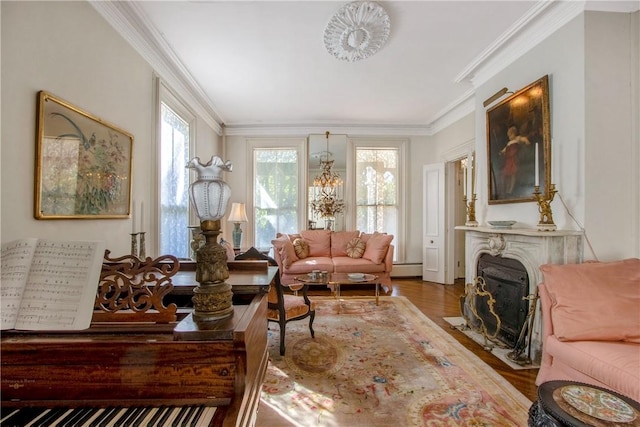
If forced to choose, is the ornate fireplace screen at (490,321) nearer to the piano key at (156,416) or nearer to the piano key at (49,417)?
the piano key at (156,416)

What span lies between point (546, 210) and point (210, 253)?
257 centimetres

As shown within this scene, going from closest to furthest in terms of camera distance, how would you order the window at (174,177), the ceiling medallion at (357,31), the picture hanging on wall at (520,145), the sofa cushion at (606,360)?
the sofa cushion at (606,360) < the ceiling medallion at (357,31) < the picture hanging on wall at (520,145) < the window at (174,177)

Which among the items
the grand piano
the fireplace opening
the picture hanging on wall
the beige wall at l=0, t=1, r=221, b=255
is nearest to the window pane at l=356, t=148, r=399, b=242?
the picture hanging on wall

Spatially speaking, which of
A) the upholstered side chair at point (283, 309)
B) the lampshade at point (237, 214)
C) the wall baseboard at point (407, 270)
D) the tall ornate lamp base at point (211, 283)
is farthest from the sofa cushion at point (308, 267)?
the tall ornate lamp base at point (211, 283)

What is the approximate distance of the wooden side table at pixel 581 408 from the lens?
1.00m

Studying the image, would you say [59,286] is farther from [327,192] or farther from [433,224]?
[433,224]

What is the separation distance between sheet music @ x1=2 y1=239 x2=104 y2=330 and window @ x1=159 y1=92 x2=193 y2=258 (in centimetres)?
210

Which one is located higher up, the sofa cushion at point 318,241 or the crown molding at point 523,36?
the crown molding at point 523,36

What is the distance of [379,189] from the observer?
222 inches

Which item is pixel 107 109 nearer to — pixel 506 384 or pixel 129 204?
pixel 129 204

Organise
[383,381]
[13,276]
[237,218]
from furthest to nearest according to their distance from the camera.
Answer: [237,218] → [383,381] → [13,276]

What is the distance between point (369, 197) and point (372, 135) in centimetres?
128

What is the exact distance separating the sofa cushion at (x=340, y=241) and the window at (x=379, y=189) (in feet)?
1.23

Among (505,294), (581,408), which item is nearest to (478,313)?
(505,294)
